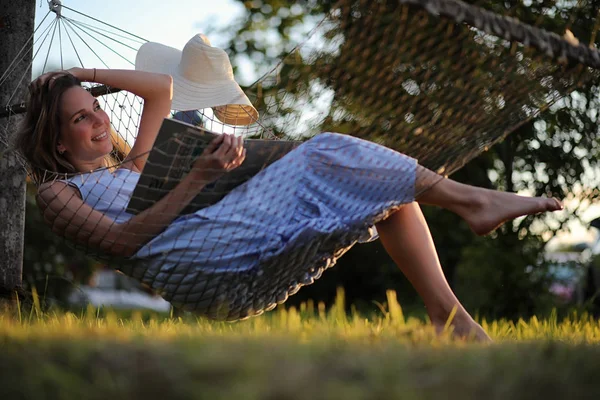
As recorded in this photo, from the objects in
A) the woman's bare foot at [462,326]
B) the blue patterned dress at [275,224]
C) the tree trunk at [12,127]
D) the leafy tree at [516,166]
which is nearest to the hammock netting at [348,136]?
the blue patterned dress at [275,224]

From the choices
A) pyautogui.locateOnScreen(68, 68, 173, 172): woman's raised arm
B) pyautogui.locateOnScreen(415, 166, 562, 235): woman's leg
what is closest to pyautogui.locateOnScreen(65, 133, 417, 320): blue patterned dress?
pyautogui.locateOnScreen(415, 166, 562, 235): woman's leg

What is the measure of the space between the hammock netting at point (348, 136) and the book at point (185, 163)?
0.13 feet

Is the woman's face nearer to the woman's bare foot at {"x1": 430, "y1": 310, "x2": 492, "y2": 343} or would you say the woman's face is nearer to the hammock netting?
the hammock netting

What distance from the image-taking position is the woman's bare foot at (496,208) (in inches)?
80.3

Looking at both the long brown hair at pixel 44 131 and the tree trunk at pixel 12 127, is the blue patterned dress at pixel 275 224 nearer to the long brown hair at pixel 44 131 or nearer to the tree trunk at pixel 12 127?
the long brown hair at pixel 44 131

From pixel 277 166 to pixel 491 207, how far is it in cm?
59

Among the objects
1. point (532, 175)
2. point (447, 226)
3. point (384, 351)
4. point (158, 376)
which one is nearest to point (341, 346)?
point (384, 351)

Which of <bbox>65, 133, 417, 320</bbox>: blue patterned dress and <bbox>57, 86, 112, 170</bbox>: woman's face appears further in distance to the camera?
<bbox>57, 86, 112, 170</bbox>: woman's face

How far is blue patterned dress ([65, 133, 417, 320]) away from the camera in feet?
6.45

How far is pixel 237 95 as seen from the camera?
283 centimetres

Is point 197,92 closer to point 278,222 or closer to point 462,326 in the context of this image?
point 278,222

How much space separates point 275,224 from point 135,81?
89 cm

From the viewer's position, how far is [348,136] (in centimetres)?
204

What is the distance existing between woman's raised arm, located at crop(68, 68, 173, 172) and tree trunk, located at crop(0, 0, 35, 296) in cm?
32
